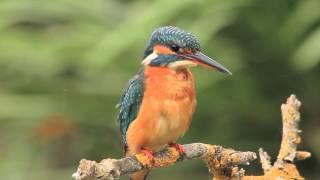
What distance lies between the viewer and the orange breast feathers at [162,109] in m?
1.31

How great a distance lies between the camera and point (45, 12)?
3207mm

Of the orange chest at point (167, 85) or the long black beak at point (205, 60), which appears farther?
the orange chest at point (167, 85)

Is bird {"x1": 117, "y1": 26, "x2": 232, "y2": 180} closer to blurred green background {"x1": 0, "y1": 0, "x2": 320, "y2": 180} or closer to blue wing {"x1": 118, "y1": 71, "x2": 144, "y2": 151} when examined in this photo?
blue wing {"x1": 118, "y1": 71, "x2": 144, "y2": 151}

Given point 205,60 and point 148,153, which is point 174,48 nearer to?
point 205,60

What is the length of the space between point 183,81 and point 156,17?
1.41 meters

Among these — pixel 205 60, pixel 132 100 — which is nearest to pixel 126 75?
pixel 132 100

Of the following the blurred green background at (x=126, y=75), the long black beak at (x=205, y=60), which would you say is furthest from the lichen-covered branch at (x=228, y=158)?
the blurred green background at (x=126, y=75)

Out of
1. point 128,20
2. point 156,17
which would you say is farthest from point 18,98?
point 156,17

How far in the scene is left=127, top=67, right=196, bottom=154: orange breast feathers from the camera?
131 centimetres

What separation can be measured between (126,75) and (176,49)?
1661 millimetres

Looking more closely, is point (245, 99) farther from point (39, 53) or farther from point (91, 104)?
point (39, 53)

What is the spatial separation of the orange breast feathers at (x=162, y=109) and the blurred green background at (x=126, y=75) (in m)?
1.15

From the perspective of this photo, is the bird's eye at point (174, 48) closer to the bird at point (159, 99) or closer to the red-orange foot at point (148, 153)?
the bird at point (159, 99)

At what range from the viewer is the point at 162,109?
4.29 feet
